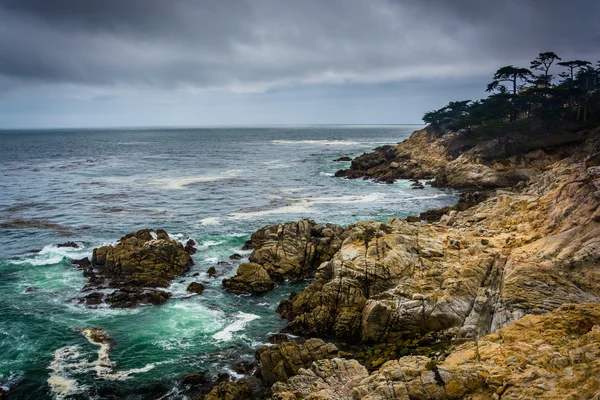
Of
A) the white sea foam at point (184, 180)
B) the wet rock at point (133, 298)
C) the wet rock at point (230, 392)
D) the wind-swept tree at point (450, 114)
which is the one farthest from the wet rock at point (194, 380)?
the wind-swept tree at point (450, 114)

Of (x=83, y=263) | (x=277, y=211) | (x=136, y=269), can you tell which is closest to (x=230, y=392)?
(x=136, y=269)

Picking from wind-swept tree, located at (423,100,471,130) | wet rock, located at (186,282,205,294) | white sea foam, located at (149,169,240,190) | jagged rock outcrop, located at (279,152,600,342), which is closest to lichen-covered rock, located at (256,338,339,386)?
jagged rock outcrop, located at (279,152,600,342)

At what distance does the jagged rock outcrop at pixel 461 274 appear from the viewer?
21.8m

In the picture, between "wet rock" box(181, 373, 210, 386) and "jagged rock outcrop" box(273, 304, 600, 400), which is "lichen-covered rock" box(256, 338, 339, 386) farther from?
"wet rock" box(181, 373, 210, 386)

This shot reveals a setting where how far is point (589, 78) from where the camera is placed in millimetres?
102625

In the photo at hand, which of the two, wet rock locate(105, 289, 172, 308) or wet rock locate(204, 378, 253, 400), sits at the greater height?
wet rock locate(105, 289, 172, 308)

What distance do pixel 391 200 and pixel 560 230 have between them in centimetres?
3820

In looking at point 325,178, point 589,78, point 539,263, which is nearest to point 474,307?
point 539,263

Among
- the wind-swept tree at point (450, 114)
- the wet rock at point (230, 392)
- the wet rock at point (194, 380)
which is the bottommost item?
the wet rock at point (194, 380)

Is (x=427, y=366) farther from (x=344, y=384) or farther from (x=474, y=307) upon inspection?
(x=474, y=307)

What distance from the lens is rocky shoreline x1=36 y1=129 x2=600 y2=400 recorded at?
14961mm

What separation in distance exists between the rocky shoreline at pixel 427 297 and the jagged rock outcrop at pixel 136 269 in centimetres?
10

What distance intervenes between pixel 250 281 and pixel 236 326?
5.74m

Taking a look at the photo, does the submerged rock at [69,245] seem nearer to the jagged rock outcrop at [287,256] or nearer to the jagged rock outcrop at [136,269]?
the jagged rock outcrop at [136,269]
